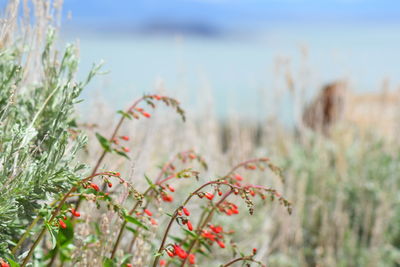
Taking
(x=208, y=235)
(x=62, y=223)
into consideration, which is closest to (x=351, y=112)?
(x=208, y=235)

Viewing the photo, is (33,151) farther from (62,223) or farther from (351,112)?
(351,112)

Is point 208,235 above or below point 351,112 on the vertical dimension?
below

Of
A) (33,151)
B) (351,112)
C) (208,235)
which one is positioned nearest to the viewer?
(33,151)

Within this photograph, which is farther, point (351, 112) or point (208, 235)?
point (351, 112)

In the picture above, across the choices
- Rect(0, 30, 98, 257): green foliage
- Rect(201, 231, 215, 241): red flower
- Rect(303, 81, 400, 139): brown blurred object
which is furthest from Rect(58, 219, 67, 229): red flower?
Rect(303, 81, 400, 139): brown blurred object

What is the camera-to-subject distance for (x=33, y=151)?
1721mm

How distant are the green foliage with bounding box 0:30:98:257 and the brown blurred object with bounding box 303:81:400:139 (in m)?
3.02

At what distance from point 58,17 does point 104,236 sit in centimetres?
117

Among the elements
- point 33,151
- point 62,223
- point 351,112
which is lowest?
point 62,223

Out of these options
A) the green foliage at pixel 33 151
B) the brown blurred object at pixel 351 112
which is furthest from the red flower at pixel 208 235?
the brown blurred object at pixel 351 112

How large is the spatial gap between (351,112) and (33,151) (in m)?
4.33

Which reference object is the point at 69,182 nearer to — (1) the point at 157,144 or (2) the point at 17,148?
(2) the point at 17,148

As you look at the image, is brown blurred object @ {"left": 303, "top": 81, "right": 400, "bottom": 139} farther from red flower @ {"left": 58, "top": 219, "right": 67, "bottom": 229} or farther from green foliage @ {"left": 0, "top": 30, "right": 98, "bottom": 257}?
red flower @ {"left": 58, "top": 219, "right": 67, "bottom": 229}

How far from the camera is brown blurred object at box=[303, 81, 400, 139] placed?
18.2ft
